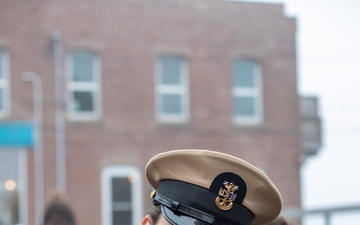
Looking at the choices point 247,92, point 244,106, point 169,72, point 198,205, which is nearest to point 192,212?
point 198,205

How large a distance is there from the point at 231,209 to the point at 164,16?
49.4 ft

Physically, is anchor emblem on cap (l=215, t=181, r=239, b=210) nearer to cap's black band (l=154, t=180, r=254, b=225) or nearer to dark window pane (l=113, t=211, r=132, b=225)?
cap's black band (l=154, t=180, r=254, b=225)

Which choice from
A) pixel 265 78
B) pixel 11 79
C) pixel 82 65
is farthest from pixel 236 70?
pixel 11 79

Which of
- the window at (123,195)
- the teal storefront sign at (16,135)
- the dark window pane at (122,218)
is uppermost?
the teal storefront sign at (16,135)

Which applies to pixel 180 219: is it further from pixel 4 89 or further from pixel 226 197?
pixel 4 89

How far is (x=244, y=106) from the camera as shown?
17.5 metres

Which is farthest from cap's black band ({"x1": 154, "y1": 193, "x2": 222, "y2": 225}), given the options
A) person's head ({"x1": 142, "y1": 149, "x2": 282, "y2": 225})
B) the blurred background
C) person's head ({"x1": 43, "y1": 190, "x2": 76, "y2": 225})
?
the blurred background

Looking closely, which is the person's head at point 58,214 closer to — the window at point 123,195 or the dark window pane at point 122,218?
the window at point 123,195

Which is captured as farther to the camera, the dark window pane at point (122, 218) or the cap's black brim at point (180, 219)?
the dark window pane at point (122, 218)

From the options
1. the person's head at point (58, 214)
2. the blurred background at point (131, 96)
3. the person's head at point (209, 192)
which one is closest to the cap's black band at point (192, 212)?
the person's head at point (209, 192)

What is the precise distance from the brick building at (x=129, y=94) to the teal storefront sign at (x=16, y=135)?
0.02 metres

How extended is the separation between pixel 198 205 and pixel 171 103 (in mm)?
15144

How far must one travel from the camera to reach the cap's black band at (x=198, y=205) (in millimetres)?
1584

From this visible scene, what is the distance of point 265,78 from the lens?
699 inches
